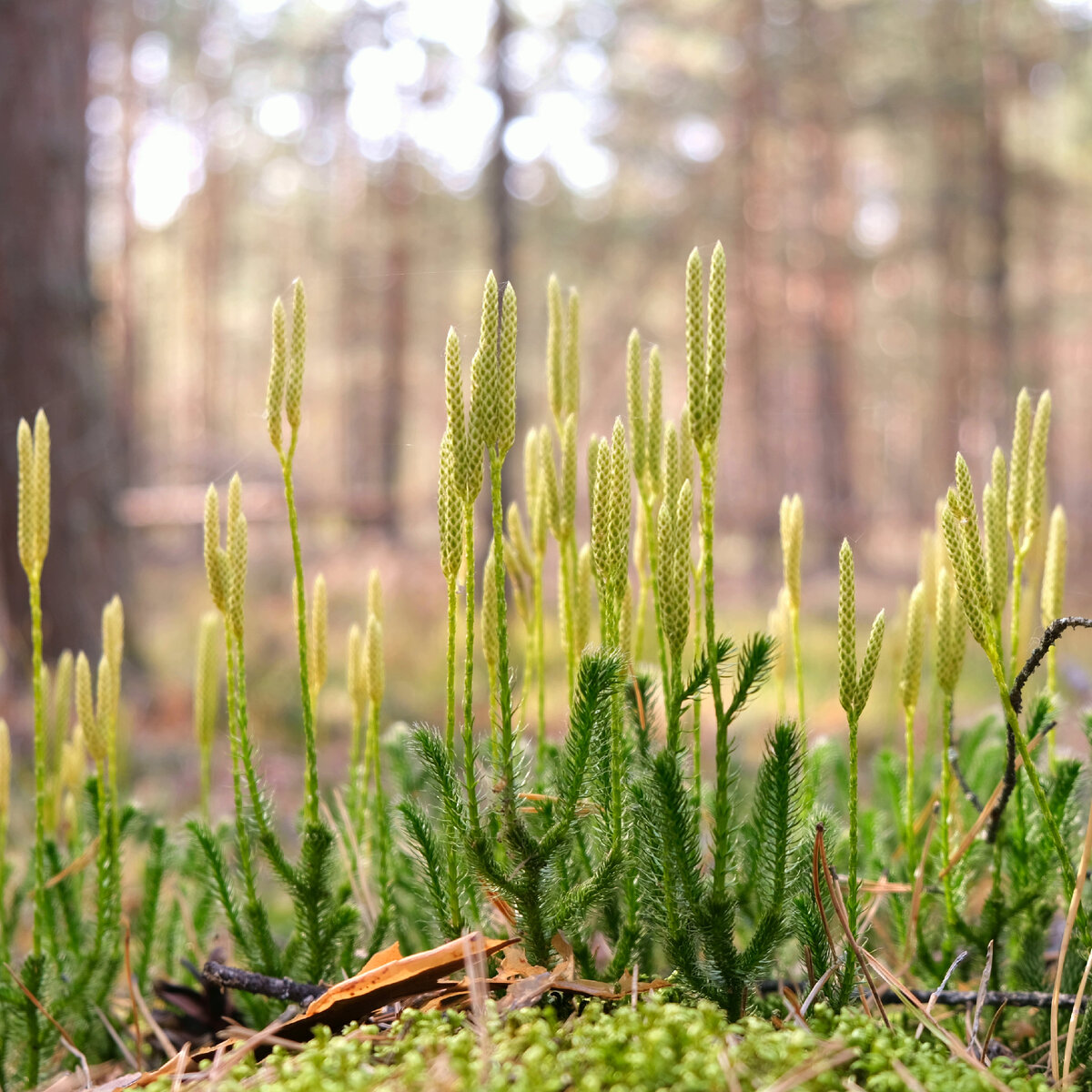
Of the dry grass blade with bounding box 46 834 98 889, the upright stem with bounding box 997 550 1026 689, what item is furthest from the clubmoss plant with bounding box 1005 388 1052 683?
the dry grass blade with bounding box 46 834 98 889

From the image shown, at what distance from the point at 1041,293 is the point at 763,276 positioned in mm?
4737

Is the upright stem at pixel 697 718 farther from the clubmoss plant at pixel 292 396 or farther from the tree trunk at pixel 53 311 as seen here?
the tree trunk at pixel 53 311

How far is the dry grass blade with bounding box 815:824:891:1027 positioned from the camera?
943mm

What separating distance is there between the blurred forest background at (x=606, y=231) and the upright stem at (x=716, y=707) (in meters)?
4.35

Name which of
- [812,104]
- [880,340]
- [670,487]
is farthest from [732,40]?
[670,487]

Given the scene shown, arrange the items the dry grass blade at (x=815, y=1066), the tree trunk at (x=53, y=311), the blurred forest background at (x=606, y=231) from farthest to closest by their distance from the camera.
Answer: the blurred forest background at (x=606, y=231) → the tree trunk at (x=53, y=311) → the dry grass blade at (x=815, y=1066)

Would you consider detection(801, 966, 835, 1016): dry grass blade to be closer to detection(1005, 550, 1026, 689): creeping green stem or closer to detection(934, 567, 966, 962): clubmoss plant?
detection(934, 567, 966, 962): clubmoss plant

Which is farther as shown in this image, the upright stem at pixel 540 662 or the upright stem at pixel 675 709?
the upright stem at pixel 540 662

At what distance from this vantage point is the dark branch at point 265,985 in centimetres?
108

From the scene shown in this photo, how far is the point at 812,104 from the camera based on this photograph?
13.2 meters

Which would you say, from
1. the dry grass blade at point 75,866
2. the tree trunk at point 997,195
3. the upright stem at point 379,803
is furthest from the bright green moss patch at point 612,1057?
the tree trunk at point 997,195

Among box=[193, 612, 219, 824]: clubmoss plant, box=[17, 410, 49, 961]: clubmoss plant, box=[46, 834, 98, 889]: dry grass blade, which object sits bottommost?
box=[46, 834, 98, 889]: dry grass blade

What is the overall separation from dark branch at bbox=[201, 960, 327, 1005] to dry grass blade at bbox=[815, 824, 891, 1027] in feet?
1.94

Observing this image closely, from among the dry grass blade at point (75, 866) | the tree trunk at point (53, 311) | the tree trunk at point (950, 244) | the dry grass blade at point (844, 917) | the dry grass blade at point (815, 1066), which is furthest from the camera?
the tree trunk at point (950, 244)
